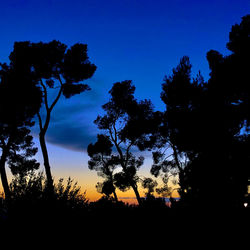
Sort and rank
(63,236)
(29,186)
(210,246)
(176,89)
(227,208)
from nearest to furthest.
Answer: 1. (210,246)
2. (63,236)
3. (227,208)
4. (29,186)
5. (176,89)

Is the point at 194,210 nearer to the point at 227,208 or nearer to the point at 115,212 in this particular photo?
the point at 227,208

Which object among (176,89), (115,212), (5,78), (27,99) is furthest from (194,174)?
(5,78)

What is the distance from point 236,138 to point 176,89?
219 inches

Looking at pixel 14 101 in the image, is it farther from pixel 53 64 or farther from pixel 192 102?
pixel 192 102

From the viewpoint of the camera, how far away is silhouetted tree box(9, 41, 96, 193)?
547 inches

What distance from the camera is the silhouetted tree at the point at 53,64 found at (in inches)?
547

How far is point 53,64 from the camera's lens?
1424 cm

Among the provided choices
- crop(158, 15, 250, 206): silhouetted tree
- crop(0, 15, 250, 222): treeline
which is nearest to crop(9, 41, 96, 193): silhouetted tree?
crop(0, 15, 250, 222): treeline

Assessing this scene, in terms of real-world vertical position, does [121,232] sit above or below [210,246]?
above

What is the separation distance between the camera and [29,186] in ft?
19.3

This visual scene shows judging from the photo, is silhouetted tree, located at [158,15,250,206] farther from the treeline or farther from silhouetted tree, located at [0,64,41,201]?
silhouetted tree, located at [0,64,41,201]

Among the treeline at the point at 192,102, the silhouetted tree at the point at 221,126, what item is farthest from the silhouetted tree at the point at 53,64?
the silhouetted tree at the point at 221,126

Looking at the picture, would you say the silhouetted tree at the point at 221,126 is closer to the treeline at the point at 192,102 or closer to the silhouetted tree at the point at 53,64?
the treeline at the point at 192,102

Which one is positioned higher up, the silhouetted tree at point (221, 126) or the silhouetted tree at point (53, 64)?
the silhouetted tree at point (53, 64)
